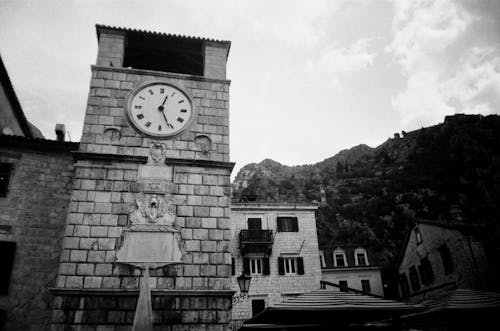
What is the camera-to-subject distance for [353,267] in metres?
32.1

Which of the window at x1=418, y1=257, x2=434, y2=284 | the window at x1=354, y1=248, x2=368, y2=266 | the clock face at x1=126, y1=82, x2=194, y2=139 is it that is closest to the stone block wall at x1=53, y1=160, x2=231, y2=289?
the clock face at x1=126, y1=82, x2=194, y2=139

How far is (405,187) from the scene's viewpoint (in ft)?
210

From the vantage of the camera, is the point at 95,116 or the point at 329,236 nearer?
the point at 95,116

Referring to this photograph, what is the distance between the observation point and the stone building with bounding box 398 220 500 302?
19.0 m

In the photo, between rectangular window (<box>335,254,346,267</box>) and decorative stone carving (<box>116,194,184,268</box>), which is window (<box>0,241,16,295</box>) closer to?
decorative stone carving (<box>116,194,184,268</box>)

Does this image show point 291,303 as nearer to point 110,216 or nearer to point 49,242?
point 110,216

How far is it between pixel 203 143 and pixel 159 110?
157 centimetres

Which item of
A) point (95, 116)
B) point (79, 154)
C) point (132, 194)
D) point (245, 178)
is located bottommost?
point (132, 194)

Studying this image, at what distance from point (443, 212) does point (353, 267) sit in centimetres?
2876

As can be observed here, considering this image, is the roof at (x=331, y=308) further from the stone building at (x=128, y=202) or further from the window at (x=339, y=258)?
the window at (x=339, y=258)

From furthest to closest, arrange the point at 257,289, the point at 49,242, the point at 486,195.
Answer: the point at 486,195
the point at 257,289
the point at 49,242

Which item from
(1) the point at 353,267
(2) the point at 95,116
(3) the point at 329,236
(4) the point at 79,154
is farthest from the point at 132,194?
(3) the point at 329,236

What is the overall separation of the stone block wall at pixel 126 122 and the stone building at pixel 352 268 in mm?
24409

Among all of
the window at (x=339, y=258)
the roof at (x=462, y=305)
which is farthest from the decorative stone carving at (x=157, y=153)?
the window at (x=339, y=258)
